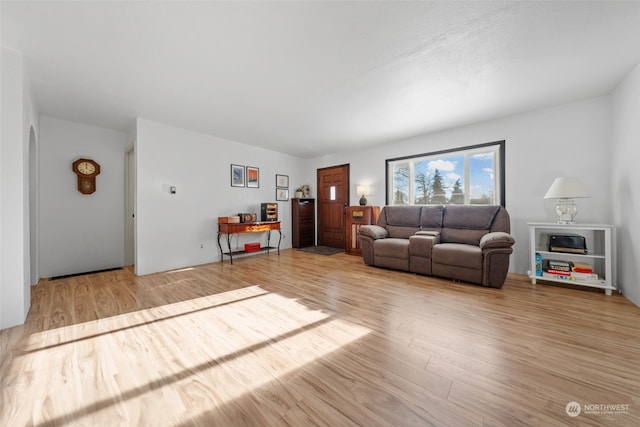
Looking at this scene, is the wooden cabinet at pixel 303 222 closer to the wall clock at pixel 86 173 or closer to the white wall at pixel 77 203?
the white wall at pixel 77 203

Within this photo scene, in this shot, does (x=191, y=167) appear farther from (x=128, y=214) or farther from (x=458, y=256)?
(x=458, y=256)

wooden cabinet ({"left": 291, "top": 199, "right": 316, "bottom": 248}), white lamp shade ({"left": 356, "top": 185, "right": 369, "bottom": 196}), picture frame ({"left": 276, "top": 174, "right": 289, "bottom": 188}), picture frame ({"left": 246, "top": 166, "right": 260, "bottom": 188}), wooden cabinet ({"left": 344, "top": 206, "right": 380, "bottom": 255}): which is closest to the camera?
wooden cabinet ({"left": 344, "top": 206, "right": 380, "bottom": 255})

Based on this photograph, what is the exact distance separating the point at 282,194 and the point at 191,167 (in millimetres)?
2340

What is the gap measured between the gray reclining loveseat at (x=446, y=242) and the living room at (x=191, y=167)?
0.61m

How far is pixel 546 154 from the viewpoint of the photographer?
11.3ft

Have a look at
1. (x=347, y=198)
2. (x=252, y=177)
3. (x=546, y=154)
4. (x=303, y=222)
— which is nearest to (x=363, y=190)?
(x=347, y=198)

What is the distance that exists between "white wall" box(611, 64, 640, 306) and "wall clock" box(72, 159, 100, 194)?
7506 mm

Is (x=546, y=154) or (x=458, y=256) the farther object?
(x=546, y=154)

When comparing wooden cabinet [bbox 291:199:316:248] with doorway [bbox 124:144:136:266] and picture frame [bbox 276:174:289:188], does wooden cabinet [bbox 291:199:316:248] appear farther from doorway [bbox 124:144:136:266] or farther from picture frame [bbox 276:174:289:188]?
doorway [bbox 124:144:136:266]

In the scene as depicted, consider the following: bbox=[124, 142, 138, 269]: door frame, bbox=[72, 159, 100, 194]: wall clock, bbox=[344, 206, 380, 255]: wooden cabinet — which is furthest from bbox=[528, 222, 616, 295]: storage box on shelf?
bbox=[72, 159, 100, 194]: wall clock

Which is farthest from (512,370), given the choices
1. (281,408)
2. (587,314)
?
(587,314)

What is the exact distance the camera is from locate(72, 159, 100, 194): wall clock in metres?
3.85

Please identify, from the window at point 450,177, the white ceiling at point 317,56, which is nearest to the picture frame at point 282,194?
the white ceiling at point 317,56

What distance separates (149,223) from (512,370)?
4814 mm
